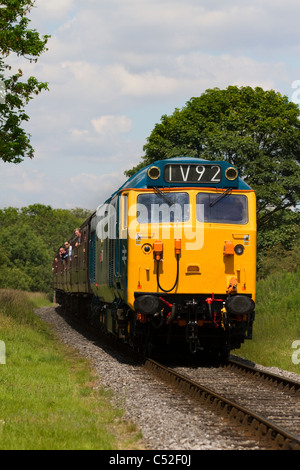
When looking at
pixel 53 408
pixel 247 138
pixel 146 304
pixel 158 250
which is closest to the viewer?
pixel 53 408

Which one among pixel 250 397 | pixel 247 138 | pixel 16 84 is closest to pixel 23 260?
pixel 247 138

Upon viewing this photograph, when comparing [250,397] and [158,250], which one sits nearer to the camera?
[250,397]

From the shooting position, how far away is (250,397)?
10.6 meters

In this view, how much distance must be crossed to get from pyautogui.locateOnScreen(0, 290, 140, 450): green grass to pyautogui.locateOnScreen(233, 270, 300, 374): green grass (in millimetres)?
4133

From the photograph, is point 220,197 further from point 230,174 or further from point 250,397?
point 250,397

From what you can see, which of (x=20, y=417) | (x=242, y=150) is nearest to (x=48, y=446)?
(x=20, y=417)

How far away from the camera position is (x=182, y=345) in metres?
16.4

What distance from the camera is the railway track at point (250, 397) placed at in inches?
309

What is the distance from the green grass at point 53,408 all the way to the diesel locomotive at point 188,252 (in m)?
1.93

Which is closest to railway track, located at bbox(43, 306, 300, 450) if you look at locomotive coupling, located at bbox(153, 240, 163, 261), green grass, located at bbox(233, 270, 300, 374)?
green grass, located at bbox(233, 270, 300, 374)

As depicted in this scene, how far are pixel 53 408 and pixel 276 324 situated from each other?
34.7 feet

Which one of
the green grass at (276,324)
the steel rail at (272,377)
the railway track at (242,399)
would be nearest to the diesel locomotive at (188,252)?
the steel rail at (272,377)
